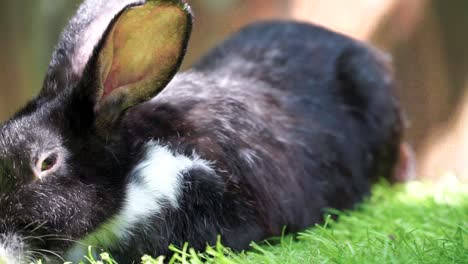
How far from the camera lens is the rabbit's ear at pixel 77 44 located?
306cm

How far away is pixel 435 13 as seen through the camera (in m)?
5.95

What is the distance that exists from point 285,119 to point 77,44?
1.10m

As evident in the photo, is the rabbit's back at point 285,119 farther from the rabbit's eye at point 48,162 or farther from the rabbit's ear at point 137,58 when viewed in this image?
the rabbit's eye at point 48,162

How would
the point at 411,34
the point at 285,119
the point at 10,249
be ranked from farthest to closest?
the point at 411,34 → the point at 285,119 → the point at 10,249

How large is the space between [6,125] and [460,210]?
213 centimetres

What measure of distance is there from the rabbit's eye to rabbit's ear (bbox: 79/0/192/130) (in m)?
0.23

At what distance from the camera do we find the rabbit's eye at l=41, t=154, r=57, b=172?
9.02 feet

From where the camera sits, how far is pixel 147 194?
2949 millimetres

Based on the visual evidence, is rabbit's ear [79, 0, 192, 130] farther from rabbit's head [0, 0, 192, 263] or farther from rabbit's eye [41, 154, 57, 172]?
rabbit's eye [41, 154, 57, 172]

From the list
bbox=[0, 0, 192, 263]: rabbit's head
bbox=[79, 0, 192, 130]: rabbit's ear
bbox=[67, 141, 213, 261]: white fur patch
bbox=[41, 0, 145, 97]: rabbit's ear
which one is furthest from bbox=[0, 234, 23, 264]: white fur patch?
bbox=[41, 0, 145, 97]: rabbit's ear

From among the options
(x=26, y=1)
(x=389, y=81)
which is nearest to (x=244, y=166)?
(x=389, y=81)

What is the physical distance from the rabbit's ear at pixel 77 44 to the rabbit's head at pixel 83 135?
0.04ft

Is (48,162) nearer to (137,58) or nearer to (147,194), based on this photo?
(147,194)

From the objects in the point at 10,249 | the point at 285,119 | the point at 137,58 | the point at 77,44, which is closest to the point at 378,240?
the point at 285,119
